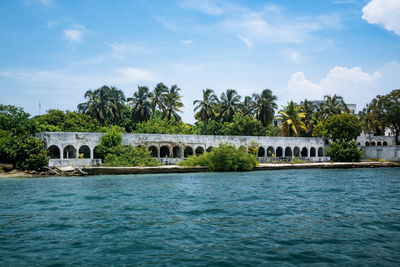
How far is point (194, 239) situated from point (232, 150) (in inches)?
884

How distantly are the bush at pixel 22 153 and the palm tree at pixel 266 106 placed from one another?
30.0 m

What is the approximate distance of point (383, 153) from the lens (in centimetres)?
4172

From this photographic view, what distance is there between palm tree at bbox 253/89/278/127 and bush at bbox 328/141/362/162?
1109 cm

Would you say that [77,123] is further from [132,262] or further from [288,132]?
[132,262]

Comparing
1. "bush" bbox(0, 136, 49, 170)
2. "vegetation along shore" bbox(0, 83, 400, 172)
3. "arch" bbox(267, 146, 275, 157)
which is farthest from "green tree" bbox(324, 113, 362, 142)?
"bush" bbox(0, 136, 49, 170)

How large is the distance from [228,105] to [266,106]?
528 cm

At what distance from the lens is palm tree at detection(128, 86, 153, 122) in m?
44.7

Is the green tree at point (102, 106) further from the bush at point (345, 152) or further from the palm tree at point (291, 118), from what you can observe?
the bush at point (345, 152)

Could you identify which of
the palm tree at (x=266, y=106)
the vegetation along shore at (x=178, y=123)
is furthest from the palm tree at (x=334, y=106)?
the palm tree at (x=266, y=106)

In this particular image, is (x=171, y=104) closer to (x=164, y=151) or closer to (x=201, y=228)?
(x=164, y=151)

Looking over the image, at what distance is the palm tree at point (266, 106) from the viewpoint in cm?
4794

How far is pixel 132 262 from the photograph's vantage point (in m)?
6.50

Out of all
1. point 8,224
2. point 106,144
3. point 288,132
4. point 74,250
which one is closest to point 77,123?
point 106,144

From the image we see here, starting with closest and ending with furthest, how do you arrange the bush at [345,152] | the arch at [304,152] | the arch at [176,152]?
the arch at [176,152] < the bush at [345,152] < the arch at [304,152]
